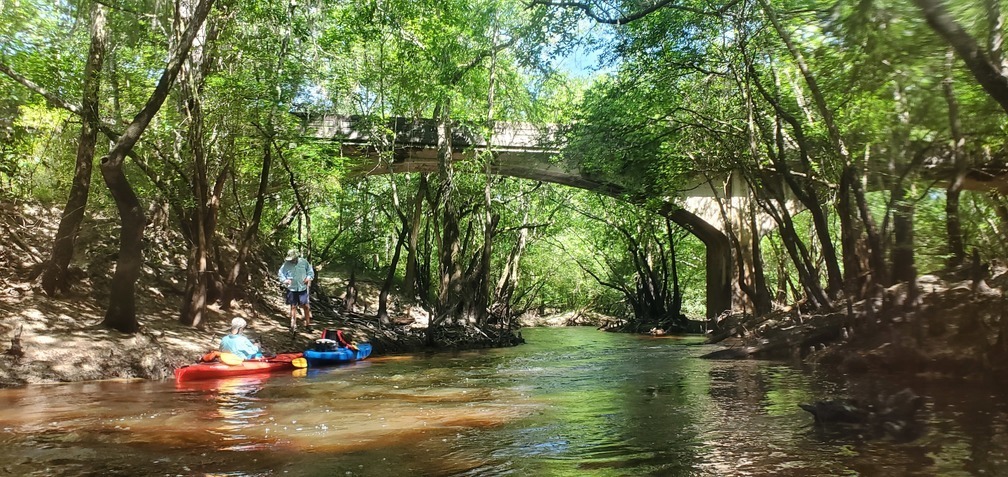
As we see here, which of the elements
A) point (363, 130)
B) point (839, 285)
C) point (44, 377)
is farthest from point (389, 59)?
point (839, 285)

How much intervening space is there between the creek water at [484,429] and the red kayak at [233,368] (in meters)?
0.33

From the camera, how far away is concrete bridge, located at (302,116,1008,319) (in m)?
16.8

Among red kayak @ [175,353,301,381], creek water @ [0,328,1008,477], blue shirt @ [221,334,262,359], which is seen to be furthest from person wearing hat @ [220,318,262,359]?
creek water @ [0,328,1008,477]

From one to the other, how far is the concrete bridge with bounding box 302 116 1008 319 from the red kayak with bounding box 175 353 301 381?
6383mm

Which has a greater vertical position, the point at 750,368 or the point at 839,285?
the point at 839,285

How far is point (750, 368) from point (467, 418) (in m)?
5.44

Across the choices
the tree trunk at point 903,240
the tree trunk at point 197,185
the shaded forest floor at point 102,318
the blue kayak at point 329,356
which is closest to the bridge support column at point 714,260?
the shaded forest floor at point 102,318

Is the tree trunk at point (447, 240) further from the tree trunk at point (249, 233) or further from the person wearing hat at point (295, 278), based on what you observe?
the tree trunk at point (249, 233)

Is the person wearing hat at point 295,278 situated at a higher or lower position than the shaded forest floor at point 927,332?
higher

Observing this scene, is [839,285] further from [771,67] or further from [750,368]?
[771,67]

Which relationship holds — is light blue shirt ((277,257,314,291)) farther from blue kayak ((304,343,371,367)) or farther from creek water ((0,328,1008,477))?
creek water ((0,328,1008,477))

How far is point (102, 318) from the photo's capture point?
9.67 meters

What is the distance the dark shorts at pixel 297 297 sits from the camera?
12609 mm

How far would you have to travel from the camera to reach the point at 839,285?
10234 mm
